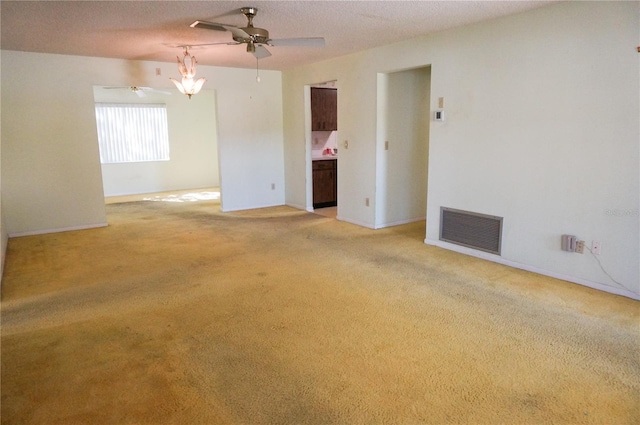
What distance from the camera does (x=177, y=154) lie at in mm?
9758

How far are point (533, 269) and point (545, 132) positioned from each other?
1.28m

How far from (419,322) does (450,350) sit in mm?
395

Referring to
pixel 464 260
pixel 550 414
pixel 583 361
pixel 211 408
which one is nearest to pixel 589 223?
pixel 464 260

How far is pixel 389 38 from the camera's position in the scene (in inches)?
187

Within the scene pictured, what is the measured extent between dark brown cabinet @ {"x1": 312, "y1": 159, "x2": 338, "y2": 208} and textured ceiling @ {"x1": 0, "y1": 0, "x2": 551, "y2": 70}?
2281mm

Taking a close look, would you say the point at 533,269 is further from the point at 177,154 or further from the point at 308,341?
the point at 177,154

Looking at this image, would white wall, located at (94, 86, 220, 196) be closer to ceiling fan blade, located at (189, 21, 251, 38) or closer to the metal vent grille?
ceiling fan blade, located at (189, 21, 251, 38)

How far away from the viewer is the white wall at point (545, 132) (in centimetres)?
320

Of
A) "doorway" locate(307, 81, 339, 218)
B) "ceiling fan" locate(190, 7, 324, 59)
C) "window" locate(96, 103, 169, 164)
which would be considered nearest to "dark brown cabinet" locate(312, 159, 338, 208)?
"doorway" locate(307, 81, 339, 218)

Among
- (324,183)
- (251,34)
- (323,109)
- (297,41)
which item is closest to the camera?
(251,34)

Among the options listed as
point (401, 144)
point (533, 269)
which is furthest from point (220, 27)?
point (533, 269)

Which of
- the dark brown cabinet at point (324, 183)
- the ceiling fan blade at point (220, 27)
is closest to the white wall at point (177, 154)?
the dark brown cabinet at point (324, 183)

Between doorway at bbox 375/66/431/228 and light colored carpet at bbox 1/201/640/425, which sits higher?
doorway at bbox 375/66/431/228

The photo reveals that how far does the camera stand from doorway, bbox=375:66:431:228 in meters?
5.50
